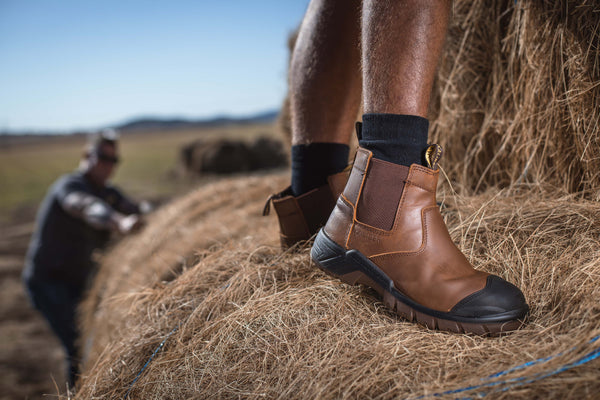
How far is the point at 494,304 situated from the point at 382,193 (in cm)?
34

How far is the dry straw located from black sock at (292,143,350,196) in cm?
22

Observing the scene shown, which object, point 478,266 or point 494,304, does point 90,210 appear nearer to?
point 478,266

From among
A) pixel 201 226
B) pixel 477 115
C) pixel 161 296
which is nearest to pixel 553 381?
pixel 161 296

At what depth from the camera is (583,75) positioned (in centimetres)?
122

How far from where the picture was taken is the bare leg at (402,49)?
907 millimetres

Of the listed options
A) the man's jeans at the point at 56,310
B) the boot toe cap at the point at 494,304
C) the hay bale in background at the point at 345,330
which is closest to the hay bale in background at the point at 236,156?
the man's jeans at the point at 56,310

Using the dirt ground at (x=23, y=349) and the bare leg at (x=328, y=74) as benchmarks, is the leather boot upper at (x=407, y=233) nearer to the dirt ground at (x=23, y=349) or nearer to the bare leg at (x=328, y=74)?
the bare leg at (x=328, y=74)

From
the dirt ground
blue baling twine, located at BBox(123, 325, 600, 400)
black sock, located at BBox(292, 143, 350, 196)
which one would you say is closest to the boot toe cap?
blue baling twine, located at BBox(123, 325, 600, 400)

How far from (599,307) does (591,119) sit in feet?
2.42

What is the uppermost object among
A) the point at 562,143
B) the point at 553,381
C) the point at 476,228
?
the point at 562,143

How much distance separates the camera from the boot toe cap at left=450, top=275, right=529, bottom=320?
0.82 m

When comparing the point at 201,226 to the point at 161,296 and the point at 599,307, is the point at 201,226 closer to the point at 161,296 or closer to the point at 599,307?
the point at 161,296

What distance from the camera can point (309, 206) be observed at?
1224 mm

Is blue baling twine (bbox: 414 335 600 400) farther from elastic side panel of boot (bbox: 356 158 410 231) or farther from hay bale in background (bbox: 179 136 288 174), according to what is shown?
hay bale in background (bbox: 179 136 288 174)
